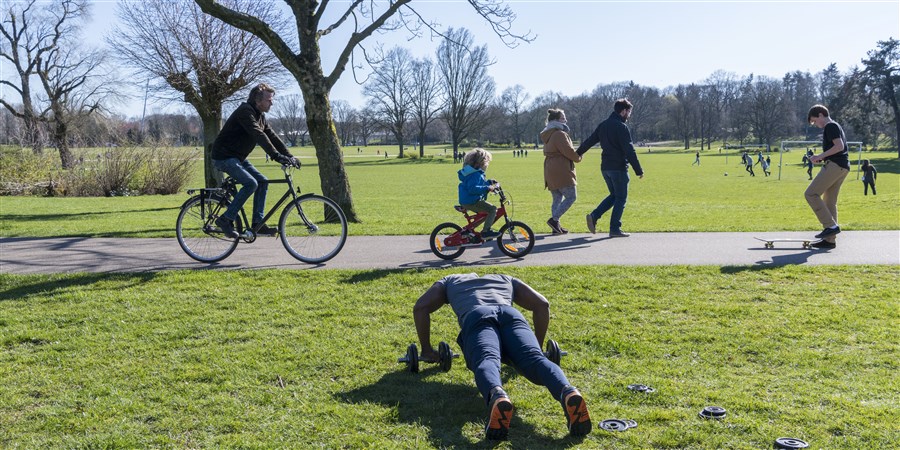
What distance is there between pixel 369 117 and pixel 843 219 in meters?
88.2

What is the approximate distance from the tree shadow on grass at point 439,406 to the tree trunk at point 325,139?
8.39 meters

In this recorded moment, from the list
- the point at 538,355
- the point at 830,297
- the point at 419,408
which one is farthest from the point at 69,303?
the point at 830,297

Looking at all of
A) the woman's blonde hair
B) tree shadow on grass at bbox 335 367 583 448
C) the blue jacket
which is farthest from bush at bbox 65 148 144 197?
tree shadow on grass at bbox 335 367 583 448

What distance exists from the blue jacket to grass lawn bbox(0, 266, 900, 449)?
1.24 meters

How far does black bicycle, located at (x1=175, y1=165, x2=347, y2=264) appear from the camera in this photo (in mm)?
8422

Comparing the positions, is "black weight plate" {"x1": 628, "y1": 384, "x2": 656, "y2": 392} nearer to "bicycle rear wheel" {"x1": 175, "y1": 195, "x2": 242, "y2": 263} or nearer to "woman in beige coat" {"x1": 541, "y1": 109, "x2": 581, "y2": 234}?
"bicycle rear wheel" {"x1": 175, "y1": 195, "x2": 242, "y2": 263}

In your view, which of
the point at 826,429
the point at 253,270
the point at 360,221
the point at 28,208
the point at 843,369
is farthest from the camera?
the point at 28,208

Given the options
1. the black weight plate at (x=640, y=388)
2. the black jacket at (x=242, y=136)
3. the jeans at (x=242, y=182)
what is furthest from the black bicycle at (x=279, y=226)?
the black weight plate at (x=640, y=388)

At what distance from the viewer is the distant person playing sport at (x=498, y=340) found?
353 centimetres

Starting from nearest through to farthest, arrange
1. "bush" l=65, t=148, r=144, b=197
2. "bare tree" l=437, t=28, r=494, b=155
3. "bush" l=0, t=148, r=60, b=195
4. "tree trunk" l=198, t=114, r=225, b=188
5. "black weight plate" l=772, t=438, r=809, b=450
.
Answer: "black weight plate" l=772, t=438, r=809, b=450
"tree trunk" l=198, t=114, r=225, b=188
"bush" l=65, t=148, r=144, b=197
"bush" l=0, t=148, r=60, b=195
"bare tree" l=437, t=28, r=494, b=155

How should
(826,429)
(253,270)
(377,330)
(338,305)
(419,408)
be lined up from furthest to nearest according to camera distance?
1. (253,270)
2. (338,305)
3. (377,330)
4. (419,408)
5. (826,429)

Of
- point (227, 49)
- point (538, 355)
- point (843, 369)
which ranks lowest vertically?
point (843, 369)

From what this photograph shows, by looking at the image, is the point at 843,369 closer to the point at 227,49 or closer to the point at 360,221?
the point at 360,221

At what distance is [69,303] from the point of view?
671cm
